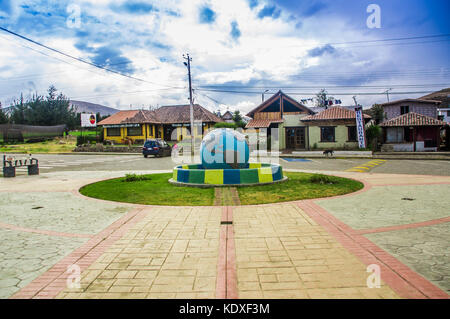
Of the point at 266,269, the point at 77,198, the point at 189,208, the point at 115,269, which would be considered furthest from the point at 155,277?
the point at 77,198

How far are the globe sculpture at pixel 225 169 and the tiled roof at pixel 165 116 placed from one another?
32438mm

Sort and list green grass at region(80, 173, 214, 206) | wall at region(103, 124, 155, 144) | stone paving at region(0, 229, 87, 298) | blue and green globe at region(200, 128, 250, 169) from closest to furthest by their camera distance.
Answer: stone paving at region(0, 229, 87, 298), green grass at region(80, 173, 214, 206), blue and green globe at region(200, 128, 250, 169), wall at region(103, 124, 155, 144)

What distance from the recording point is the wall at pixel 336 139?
31312 millimetres

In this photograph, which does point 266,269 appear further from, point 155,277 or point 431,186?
point 431,186

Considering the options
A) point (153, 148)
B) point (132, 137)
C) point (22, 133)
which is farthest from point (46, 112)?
point (153, 148)

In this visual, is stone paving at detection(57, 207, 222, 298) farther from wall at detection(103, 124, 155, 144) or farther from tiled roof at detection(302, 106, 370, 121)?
wall at detection(103, 124, 155, 144)

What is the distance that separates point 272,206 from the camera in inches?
290

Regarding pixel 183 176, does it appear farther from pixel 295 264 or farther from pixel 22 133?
pixel 22 133

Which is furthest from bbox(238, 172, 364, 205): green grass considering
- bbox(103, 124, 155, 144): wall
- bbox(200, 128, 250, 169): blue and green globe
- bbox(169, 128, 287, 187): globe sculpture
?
Answer: bbox(103, 124, 155, 144): wall

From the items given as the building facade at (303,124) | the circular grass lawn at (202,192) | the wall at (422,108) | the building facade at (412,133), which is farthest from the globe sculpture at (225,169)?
the wall at (422,108)

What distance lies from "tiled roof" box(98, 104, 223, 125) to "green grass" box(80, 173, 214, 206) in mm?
32946

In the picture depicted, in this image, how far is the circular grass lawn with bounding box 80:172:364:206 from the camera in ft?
26.9

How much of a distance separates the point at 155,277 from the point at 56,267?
150 centimetres

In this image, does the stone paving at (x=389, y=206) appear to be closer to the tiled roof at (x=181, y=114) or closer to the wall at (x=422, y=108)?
the wall at (x=422, y=108)
